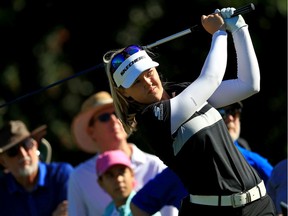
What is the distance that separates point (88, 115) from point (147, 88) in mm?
3621

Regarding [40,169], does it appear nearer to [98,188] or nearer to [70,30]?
[98,188]

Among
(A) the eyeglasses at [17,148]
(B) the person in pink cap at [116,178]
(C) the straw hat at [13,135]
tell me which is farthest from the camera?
(C) the straw hat at [13,135]

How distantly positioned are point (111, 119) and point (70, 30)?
6460 millimetres

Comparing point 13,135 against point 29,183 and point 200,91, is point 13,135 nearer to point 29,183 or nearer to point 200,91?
point 29,183

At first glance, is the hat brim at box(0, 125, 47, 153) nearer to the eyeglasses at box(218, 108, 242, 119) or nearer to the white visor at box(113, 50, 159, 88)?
the eyeglasses at box(218, 108, 242, 119)

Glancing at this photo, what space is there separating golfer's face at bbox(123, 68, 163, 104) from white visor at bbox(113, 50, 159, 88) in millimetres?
26

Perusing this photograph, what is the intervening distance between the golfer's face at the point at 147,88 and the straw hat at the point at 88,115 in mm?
3309

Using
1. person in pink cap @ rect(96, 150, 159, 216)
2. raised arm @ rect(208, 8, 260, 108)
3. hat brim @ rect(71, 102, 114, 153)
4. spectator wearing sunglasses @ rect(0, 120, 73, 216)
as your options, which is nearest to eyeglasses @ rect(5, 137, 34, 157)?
spectator wearing sunglasses @ rect(0, 120, 73, 216)

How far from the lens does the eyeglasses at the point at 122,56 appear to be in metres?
6.30

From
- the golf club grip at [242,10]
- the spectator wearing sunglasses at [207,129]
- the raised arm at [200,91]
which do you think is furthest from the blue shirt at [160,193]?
the golf club grip at [242,10]

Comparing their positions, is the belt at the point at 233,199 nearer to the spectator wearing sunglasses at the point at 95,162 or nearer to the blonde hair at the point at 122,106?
the blonde hair at the point at 122,106

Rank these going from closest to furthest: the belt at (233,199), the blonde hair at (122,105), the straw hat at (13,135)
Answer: the belt at (233,199)
the blonde hair at (122,105)
the straw hat at (13,135)

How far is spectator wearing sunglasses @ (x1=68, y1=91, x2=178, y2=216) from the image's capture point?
8.80 m

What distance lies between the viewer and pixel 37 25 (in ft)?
50.8
